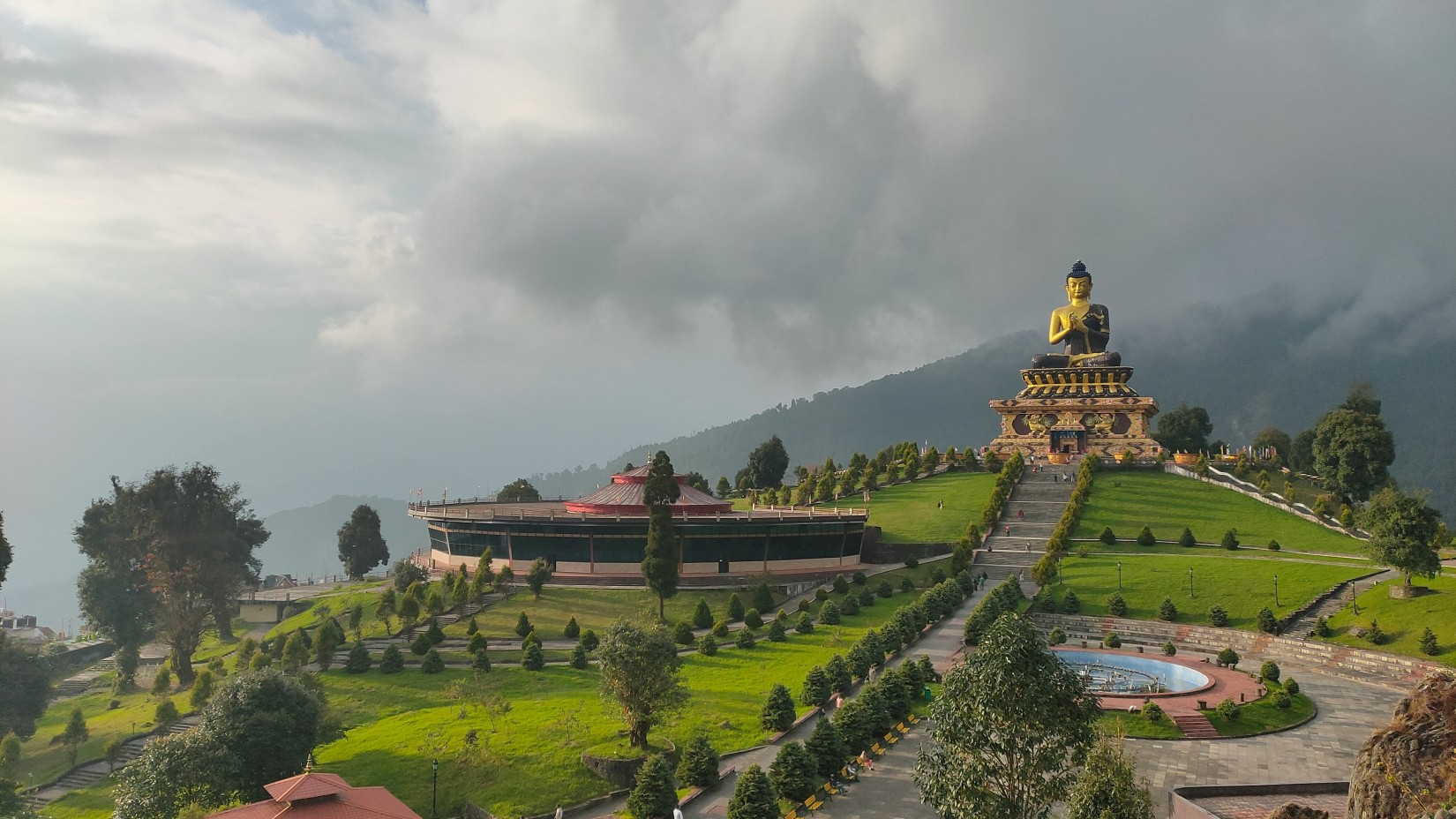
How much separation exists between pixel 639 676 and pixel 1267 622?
27952 millimetres

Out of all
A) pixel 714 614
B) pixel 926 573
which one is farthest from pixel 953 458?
pixel 714 614

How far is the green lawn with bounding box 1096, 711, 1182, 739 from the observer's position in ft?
94.1

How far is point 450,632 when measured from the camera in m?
45.6

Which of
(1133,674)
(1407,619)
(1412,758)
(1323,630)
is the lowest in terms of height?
(1133,674)

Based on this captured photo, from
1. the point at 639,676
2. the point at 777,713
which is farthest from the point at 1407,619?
the point at 639,676

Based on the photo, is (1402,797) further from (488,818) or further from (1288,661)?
(1288,661)

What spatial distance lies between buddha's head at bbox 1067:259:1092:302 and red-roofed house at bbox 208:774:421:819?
82296mm

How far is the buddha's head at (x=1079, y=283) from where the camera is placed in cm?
9000

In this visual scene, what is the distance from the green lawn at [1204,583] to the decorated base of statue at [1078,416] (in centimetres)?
3043

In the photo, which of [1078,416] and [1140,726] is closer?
[1140,726]

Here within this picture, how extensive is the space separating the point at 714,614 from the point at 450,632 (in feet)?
42.2

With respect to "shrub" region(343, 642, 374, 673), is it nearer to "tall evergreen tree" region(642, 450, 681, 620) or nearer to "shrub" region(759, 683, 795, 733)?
"tall evergreen tree" region(642, 450, 681, 620)

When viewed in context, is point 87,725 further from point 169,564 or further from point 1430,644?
point 1430,644

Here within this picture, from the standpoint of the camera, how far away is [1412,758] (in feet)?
44.4
